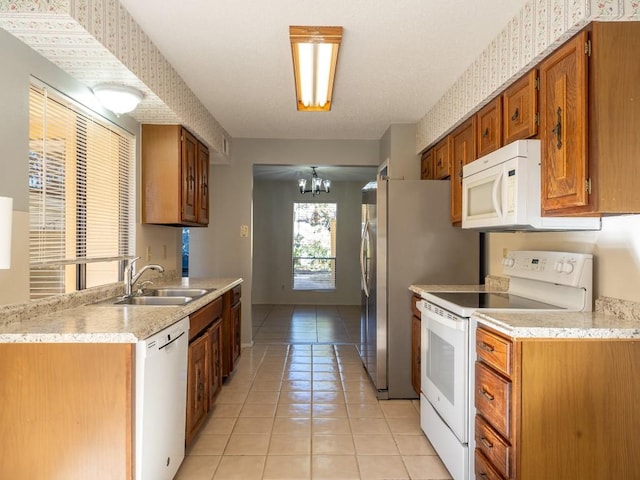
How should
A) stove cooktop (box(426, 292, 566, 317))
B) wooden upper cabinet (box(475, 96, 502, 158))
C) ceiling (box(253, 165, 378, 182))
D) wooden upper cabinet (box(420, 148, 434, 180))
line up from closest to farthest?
stove cooktop (box(426, 292, 566, 317)), wooden upper cabinet (box(475, 96, 502, 158)), wooden upper cabinet (box(420, 148, 434, 180)), ceiling (box(253, 165, 378, 182))

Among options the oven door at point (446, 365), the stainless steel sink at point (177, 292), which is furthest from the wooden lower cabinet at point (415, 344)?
the stainless steel sink at point (177, 292)

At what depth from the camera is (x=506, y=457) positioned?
5.53 ft

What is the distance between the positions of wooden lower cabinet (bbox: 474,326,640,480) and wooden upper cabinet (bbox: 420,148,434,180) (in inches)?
95.5

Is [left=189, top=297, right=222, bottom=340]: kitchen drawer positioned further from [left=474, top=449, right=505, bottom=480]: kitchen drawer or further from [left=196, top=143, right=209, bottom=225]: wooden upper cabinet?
[left=474, top=449, right=505, bottom=480]: kitchen drawer

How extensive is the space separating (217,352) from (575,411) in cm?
225

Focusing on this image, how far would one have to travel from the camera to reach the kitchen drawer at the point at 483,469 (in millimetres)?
1773

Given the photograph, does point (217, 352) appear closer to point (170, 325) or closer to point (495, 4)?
point (170, 325)

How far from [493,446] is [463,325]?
21.1 inches

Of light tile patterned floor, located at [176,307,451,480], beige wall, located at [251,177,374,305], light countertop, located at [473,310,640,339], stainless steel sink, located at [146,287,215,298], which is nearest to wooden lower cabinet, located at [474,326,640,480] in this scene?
light countertop, located at [473,310,640,339]

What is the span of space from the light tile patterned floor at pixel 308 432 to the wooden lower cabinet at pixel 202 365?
0.17m

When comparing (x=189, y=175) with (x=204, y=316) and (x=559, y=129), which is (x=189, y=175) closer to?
(x=204, y=316)

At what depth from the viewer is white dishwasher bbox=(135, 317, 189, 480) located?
167 cm

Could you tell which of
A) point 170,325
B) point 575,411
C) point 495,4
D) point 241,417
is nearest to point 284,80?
point 495,4

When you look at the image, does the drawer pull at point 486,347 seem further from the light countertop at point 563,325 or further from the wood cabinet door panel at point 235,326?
the wood cabinet door panel at point 235,326
